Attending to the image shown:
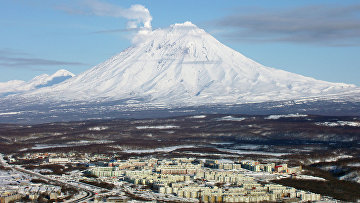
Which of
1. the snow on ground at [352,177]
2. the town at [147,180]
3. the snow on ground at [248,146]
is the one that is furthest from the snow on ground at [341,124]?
the snow on ground at [352,177]

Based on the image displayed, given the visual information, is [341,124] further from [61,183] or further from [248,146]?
[61,183]

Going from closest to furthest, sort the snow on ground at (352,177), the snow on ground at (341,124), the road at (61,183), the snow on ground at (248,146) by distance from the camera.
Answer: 1. the road at (61,183)
2. the snow on ground at (352,177)
3. the snow on ground at (248,146)
4. the snow on ground at (341,124)

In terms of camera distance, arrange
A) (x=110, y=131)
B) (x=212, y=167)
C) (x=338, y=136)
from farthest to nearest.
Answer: (x=110, y=131)
(x=338, y=136)
(x=212, y=167)

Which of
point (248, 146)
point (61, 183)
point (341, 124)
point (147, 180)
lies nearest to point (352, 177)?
point (147, 180)

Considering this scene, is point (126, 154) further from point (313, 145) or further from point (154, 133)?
point (154, 133)

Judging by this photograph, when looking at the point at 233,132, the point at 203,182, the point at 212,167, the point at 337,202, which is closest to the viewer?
the point at 337,202

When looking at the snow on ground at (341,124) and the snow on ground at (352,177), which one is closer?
the snow on ground at (352,177)

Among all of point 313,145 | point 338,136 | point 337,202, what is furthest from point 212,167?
point 338,136

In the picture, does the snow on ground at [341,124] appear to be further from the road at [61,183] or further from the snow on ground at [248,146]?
the road at [61,183]
